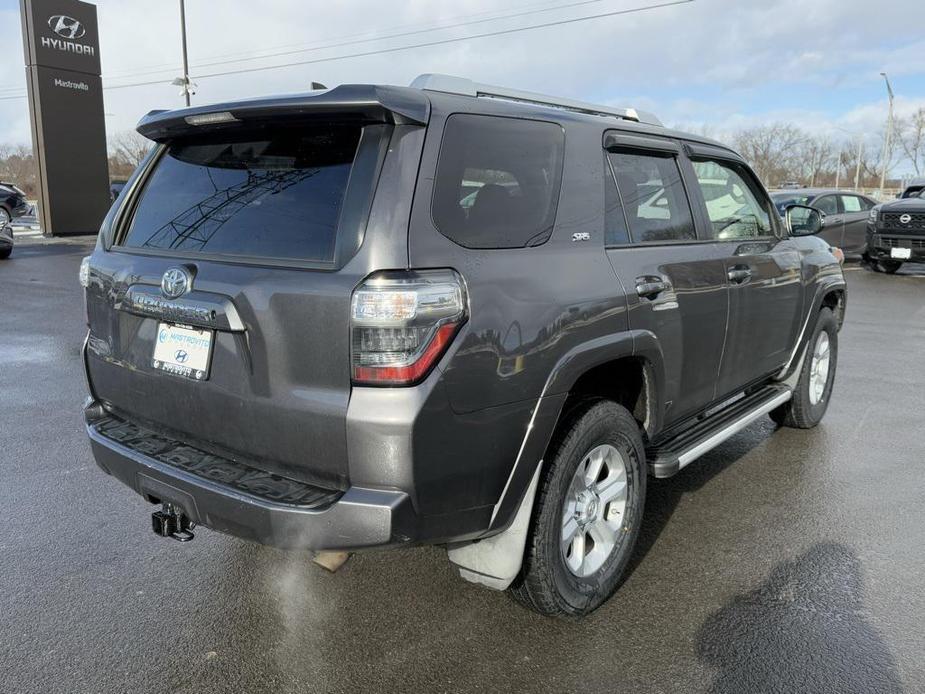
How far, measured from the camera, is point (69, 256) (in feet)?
55.8

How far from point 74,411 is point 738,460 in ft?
15.6

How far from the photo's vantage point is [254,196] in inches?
104

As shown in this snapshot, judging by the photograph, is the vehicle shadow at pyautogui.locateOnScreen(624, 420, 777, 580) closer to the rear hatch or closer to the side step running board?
the side step running board

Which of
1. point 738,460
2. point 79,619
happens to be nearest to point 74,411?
point 79,619

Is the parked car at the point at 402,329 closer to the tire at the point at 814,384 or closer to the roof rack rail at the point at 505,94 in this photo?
the roof rack rail at the point at 505,94

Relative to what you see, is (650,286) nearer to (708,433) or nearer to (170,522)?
(708,433)

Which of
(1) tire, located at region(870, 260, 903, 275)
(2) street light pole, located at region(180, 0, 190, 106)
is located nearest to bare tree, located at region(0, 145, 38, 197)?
(2) street light pole, located at region(180, 0, 190, 106)

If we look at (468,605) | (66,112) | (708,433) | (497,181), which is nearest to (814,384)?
(708,433)

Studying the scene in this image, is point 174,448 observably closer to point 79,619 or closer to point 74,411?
point 79,619

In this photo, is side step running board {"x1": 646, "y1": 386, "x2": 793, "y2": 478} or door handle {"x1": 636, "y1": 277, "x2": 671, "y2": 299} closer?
door handle {"x1": 636, "y1": 277, "x2": 671, "y2": 299}

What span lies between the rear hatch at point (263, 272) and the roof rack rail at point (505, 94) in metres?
0.26

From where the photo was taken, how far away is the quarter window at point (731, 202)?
13.1 feet

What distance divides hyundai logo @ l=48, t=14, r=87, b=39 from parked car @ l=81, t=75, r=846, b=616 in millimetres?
21132

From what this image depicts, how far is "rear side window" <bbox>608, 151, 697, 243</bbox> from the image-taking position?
327 centimetres
